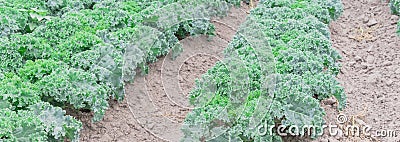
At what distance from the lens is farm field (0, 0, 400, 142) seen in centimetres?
586

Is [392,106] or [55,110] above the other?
[55,110]

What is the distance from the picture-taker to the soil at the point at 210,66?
6.68 meters

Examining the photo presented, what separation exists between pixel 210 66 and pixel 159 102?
113 cm

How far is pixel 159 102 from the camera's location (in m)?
7.14

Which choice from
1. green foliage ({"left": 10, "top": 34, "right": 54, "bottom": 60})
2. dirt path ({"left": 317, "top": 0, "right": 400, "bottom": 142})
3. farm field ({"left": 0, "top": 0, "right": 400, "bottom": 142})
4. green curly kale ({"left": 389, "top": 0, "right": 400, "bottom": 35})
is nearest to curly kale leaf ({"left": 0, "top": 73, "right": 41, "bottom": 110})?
farm field ({"left": 0, "top": 0, "right": 400, "bottom": 142})

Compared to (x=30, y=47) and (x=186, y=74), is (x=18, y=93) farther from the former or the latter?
(x=186, y=74)

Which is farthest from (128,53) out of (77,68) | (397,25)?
(397,25)

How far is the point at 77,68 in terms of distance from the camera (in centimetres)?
652

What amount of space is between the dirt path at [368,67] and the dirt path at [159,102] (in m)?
1.61

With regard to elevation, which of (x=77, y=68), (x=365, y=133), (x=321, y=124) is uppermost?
(x=77, y=68)

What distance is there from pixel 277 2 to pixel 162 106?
7.75ft

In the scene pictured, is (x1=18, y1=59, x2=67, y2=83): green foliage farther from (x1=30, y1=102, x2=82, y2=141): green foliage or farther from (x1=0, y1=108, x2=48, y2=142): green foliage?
(x1=0, y1=108, x2=48, y2=142): green foliage

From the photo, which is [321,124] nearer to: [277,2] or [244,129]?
[244,129]

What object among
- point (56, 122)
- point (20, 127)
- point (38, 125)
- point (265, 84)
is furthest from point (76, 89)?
point (265, 84)
